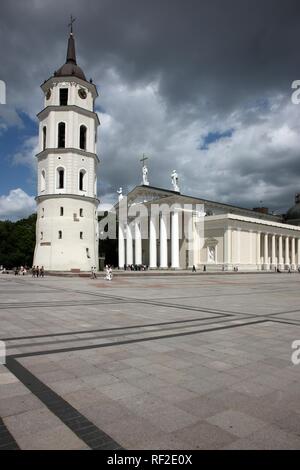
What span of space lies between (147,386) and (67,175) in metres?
37.0

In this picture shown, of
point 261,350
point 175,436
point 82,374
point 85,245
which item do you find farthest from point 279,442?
point 85,245

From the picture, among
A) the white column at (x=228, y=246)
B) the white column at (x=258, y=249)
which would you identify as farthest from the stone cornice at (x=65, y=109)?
the white column at (x=258, y=249)

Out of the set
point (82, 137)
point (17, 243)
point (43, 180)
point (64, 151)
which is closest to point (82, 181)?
point (64, 151)

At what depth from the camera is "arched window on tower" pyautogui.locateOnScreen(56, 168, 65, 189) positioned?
40.1 meters

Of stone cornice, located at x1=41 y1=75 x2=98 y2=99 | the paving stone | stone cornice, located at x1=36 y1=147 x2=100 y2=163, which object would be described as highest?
stone cornice, located at x1=41 y1=75 x2=98 y2=99

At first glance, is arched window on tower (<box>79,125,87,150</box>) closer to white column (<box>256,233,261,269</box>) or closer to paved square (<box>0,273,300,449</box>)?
paved square (<box>0,273,300,449</box>)

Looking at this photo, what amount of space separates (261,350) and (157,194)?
64632 millimetres

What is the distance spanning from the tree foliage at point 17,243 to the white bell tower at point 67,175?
3011 cm

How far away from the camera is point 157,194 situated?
7081 cm

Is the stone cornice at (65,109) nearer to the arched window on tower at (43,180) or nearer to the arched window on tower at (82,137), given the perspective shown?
the arched window on tower at (82,137)

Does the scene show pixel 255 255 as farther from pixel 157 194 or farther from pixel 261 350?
pixel 261 350

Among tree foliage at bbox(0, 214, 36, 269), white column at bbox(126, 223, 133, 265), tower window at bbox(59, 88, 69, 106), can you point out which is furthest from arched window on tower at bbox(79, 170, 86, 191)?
white column at bbox(126, 223, 133, 265)

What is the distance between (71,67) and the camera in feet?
138

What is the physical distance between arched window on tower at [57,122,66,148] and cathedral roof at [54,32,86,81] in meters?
5.62
